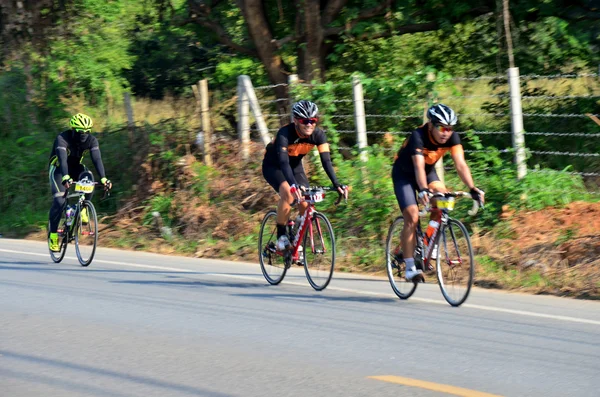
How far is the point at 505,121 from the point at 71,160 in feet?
25.4

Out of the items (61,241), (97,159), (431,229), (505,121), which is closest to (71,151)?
(97,159)

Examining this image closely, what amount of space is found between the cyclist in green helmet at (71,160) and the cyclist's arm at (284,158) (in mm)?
3581

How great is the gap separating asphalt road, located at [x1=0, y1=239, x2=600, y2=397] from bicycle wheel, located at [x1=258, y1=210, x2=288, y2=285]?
0.18 m

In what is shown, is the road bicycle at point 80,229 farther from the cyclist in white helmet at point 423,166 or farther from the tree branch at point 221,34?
the tree branch at point 221,34

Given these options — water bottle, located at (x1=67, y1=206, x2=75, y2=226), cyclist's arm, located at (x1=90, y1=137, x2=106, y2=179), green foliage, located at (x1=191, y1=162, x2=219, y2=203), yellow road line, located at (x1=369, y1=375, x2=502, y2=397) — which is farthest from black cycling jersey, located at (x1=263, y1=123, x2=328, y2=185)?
green foliage, located at (x1=191, y1=162, x2=219, y2=203)

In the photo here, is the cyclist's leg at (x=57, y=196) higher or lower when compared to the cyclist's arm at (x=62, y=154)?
lower

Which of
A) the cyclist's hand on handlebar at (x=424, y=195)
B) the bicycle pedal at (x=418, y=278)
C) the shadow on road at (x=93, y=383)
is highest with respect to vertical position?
the cyclist's hand on handlebar at (x=424, y=195)

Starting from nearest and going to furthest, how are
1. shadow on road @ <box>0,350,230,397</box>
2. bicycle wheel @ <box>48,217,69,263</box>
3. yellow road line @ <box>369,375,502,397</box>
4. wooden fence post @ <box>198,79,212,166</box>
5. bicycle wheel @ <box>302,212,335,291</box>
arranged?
1. yellow road line @ <box>369,375,502,397</box>
2. shadow on road @ <box>0,350,230,397</box>
3. bicycle wheel @ <box>302,212,335,291</box>
4. bicycle wheel @ <box>48,217,69,263</box>
5. wooden fence post @ <box>198,79,212,166</box>

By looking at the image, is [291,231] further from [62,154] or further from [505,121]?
[505,121]

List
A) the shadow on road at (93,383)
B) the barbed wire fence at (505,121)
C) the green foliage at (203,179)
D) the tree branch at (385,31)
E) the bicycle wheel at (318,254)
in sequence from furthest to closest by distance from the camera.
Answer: the tree branch at (385,31)
the green foliage at (203,179)
the barbed wire fence at (505,121)
the bicycle wheel at (318,254)
the shadow on road at (93,383)

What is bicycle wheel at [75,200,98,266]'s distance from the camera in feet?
42.3

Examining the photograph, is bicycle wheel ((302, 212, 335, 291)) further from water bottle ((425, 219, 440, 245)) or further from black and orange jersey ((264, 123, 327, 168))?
water bottle ((425, 219, 440, 245))

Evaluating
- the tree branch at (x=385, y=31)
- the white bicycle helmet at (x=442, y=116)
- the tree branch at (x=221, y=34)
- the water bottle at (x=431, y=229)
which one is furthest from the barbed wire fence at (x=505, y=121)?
the white bicycle helmet at (x=442, y=116)

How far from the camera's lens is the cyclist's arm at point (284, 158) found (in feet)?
33.3
